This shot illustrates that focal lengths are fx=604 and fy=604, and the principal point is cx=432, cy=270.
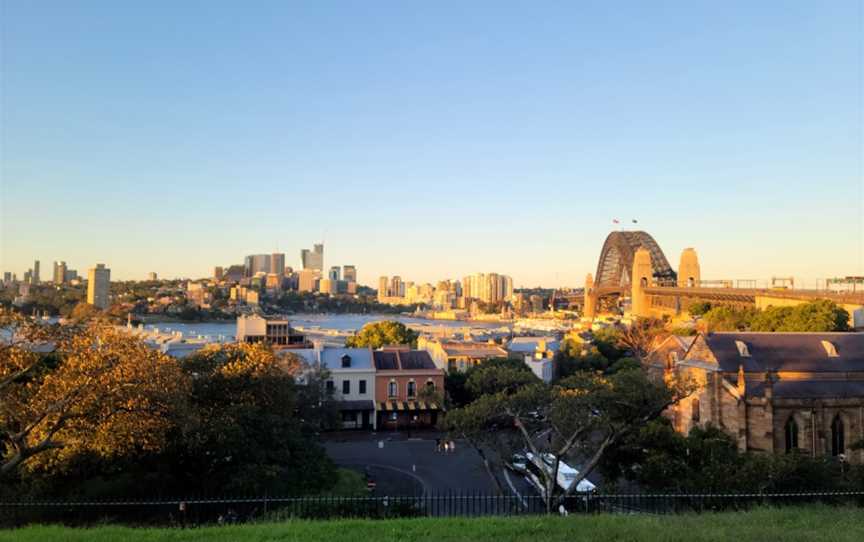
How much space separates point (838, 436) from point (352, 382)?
91.2 ft

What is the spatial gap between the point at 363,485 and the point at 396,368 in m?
17.8

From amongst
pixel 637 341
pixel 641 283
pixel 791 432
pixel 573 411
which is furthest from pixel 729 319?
pixel 641 283

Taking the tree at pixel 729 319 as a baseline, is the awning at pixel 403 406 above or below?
below

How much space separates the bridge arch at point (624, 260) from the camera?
5723 inches

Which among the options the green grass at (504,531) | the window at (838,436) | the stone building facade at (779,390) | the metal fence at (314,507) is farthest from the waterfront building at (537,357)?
the green grass at (504,531)

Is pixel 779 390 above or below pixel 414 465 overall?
above

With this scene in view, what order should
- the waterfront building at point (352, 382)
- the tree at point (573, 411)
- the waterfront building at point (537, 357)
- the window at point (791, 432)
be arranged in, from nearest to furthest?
the tree at point (573, 411) < the window at point (791, 432) < the waterfront building at point (352, 382) < the waterfront building at point (537, 357)

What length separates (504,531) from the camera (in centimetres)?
991

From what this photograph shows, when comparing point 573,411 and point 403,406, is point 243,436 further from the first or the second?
point 403,406

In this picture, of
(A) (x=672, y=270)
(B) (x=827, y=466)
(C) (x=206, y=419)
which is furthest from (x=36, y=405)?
(A) (x=672, y=270)

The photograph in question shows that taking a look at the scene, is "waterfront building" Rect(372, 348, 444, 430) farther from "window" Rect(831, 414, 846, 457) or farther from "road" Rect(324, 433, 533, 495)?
"window" Rect(831, 414, 846, 457)

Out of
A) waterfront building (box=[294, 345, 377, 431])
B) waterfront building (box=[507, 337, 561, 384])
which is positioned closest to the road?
waterfront building (box=[294, 345, 377, 431])

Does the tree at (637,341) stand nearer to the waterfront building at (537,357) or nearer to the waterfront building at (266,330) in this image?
the waterfront building at (537,357)

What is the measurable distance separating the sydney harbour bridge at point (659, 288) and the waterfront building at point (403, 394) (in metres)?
38.6
